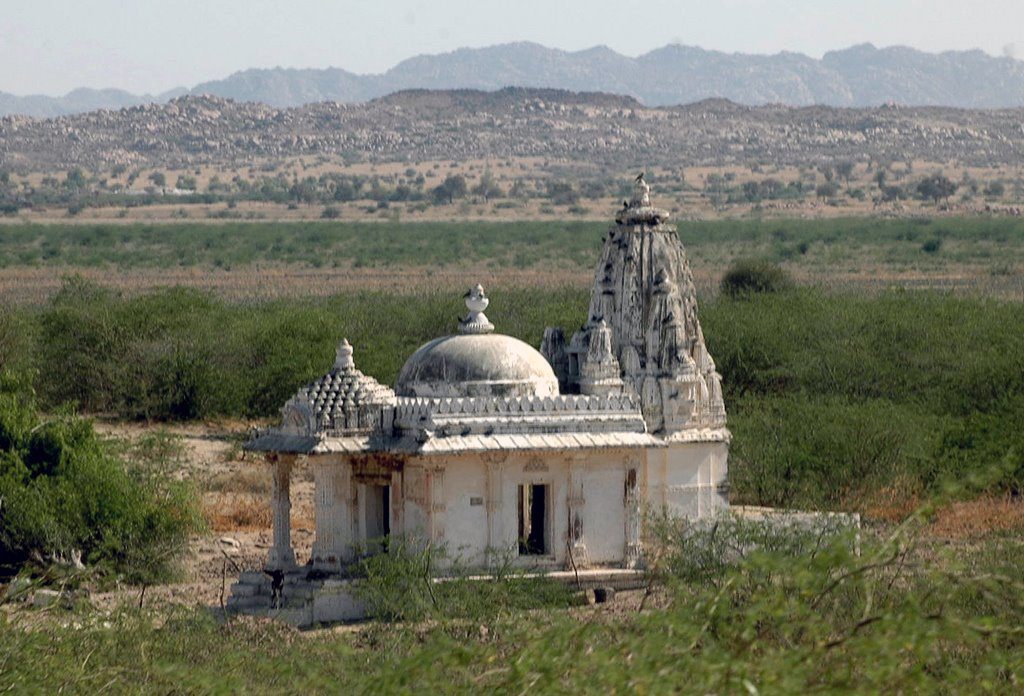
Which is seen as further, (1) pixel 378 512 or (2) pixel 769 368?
(2) pixel 769 368

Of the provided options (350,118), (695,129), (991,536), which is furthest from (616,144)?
(991,536)

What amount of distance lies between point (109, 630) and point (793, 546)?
6.60 m

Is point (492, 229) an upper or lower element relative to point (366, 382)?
lower

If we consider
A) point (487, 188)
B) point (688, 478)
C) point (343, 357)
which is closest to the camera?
point (343, 357)

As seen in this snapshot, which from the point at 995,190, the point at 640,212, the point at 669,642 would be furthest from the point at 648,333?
the point at 995,190

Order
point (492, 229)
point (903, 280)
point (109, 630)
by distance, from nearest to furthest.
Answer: point (109, 630), point (903, 280), point (492, 229)

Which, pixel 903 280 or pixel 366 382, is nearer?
pixel 366 382

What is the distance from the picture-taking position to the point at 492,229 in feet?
358

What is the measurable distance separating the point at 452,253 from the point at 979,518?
67496 mm

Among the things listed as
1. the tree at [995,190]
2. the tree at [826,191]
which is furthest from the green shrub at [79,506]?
the tree at [995,190]

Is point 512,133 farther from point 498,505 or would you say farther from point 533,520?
point 498,505

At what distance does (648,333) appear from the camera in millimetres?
23484

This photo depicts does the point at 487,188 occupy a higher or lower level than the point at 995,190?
lower

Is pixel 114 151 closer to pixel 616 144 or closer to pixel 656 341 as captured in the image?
pixel 616 144
